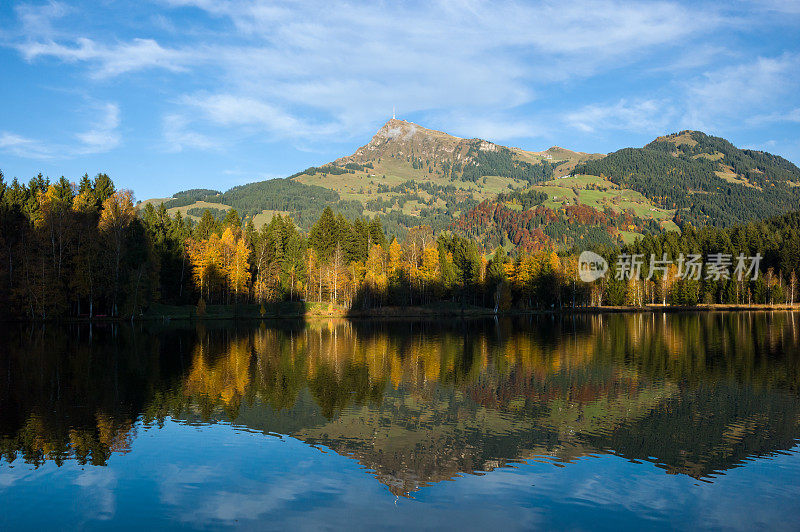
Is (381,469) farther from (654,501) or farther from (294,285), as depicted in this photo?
(294,285)

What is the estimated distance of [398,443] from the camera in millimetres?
21453

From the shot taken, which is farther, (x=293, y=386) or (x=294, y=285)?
(x=294, y=285)

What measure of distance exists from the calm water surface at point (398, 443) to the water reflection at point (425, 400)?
145 mm

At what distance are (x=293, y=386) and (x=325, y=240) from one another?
9173 cm

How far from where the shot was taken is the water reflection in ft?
66.5

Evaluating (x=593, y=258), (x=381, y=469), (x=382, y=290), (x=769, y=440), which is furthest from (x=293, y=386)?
(x=593, y=258)

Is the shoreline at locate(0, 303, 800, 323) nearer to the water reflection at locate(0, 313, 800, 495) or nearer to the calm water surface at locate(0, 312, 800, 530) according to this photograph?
the water reflection at locate(0, 313, 800, 495)

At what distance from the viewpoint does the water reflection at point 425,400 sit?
66.5 feet

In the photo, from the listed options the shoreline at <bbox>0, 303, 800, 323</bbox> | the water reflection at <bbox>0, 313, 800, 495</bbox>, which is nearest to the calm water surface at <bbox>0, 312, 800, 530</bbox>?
the water reflection at <bbox>0, 313, 800, 495</bbox>

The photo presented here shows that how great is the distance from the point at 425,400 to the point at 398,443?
314 inches

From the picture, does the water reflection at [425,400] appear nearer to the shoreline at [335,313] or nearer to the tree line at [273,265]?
the tree line at [273,265]

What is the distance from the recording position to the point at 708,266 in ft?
477

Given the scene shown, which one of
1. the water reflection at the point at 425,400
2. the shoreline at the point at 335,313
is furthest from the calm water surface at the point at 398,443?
the shoreline at the point at 335,313

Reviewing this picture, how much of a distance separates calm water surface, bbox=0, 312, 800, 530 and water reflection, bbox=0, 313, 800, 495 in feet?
0.48
